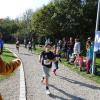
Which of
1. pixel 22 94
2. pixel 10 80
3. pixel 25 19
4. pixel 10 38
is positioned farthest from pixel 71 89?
pixel 25 19

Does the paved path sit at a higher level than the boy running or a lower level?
lower

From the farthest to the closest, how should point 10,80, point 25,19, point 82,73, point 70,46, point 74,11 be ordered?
point 25,19
point 74,11
point 70,46
point 82,73
point 10,80

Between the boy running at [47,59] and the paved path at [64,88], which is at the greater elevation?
the boy running at [47,59]

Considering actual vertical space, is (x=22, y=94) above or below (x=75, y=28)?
below

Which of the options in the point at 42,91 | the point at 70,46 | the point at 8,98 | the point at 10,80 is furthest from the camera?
the point at 70,46

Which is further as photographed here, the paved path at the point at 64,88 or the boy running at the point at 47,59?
the boy running at the point at 47,59

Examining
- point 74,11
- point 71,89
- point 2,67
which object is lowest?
point 71,89

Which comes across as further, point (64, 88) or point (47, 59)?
point (64, 88)

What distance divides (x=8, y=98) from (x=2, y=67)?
5638 millimetres

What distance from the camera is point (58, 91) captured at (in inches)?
486

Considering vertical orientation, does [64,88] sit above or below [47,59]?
below

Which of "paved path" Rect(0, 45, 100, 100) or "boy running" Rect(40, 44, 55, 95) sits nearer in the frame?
"paved path" Rect(0, 45, 100, 100)

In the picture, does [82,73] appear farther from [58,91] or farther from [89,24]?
[89,24]

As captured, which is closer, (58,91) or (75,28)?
(58,91)
